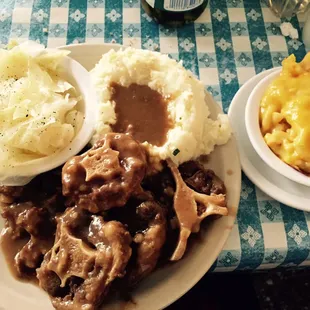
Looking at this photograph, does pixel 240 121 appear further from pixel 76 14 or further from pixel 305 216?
pixel 76 14

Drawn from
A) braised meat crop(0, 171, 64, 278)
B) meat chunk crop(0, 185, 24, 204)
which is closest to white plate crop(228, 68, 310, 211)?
braised meat crop(0, 171, 64, 278)

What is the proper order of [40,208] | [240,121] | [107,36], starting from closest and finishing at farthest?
[40,208] → [240,121] → [107,36]

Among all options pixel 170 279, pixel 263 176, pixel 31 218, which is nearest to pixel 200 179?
pixel 263 176

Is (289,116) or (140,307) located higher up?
(289,116)

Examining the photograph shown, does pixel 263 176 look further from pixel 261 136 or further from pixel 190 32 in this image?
pixel 190 32

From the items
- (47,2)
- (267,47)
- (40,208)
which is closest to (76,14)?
(47,2)

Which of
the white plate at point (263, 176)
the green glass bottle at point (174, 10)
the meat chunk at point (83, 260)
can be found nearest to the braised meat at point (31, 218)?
the meat chunk at point (83, 260)
